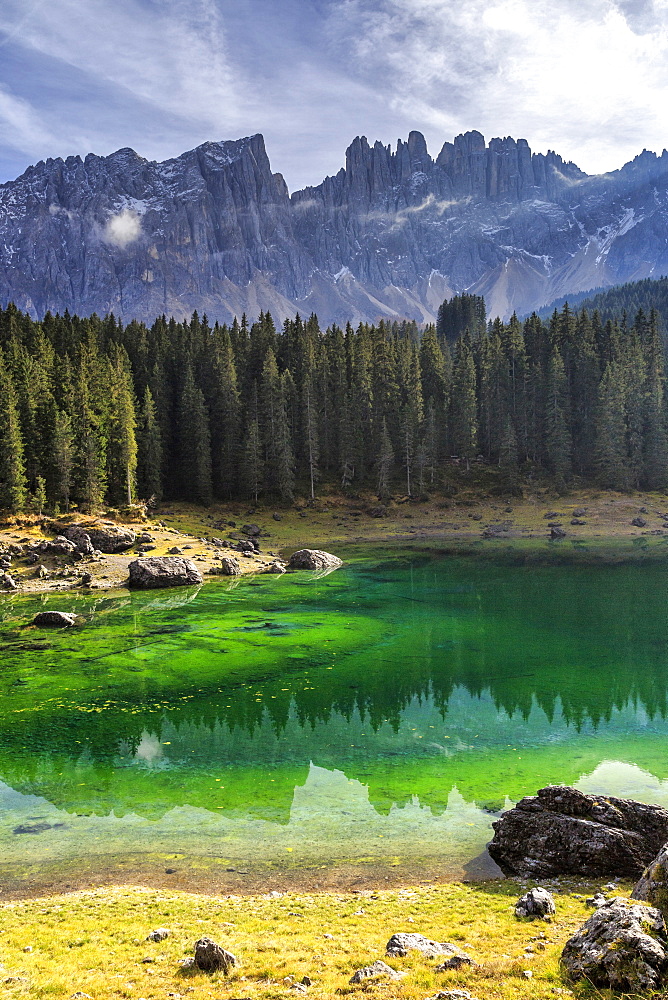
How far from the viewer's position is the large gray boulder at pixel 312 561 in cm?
6662

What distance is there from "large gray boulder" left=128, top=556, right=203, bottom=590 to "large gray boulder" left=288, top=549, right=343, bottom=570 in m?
11.4

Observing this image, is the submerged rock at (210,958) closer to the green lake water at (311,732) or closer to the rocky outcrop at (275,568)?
the green lake water at (311,732)

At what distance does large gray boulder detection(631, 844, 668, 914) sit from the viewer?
30.5ft

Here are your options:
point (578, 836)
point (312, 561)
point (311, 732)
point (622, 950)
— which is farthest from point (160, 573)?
point (622, 950)

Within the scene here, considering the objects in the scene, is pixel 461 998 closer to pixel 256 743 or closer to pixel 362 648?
pixel 256 743

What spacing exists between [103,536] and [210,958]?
2406 inches

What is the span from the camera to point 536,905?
1198 centimetres

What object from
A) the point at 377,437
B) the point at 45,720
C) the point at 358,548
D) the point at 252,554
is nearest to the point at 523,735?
the point at 45,720

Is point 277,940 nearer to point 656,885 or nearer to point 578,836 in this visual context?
point 656,885

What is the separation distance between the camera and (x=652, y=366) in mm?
106625

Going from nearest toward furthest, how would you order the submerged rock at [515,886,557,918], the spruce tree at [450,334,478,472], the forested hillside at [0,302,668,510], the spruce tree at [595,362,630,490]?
the submerged rock at [515,886,557,918] < the forested hillside at [0,302,668,510] < the spruce tree at [595,362,630,490] < the spruce tree at [450,334,478,472]

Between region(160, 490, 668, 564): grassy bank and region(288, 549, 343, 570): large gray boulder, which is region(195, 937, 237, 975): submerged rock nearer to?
region(288, 549, 343, 570): large gray boulder

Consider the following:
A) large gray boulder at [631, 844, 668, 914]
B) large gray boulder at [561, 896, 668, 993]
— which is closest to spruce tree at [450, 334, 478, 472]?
large gray boulder at [631, 844, 668, 914]

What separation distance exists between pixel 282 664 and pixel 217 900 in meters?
19.7
